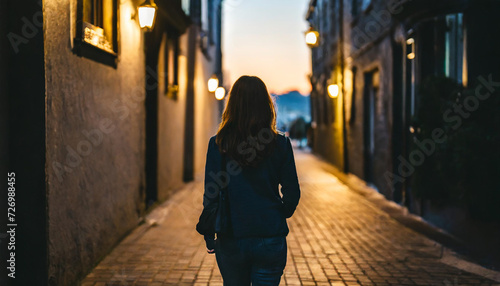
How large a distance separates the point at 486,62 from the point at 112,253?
221 inches

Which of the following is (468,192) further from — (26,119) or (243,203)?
(26,119)

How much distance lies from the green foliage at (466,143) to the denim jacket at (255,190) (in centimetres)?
380

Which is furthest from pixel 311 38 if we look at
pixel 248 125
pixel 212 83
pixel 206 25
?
pixel 248 125

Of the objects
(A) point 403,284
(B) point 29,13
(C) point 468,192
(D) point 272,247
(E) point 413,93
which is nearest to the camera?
(D) point 272,247

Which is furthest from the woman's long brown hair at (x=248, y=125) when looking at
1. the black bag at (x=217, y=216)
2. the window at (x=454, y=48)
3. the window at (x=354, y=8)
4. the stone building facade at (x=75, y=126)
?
the window at (x=354, y=8)

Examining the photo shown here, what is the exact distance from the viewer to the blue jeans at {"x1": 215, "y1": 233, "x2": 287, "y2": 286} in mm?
2518

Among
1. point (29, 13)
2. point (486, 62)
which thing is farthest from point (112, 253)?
point (486, 62)

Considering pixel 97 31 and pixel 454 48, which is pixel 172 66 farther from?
pixel 454 48

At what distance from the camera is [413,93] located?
912 cm

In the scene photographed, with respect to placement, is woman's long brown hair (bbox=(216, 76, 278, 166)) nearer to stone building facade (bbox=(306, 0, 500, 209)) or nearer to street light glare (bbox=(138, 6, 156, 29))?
street light glare (bbox=(138, 6, 156, 29))

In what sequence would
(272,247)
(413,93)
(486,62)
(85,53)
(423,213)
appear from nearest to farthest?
(272,247) < (85,53) < (486,62) < (423,213) < (413,93)

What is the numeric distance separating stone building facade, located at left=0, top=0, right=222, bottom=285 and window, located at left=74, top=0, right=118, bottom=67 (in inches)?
0.5

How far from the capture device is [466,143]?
5703 millimetres

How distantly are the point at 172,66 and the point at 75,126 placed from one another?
6.72m
